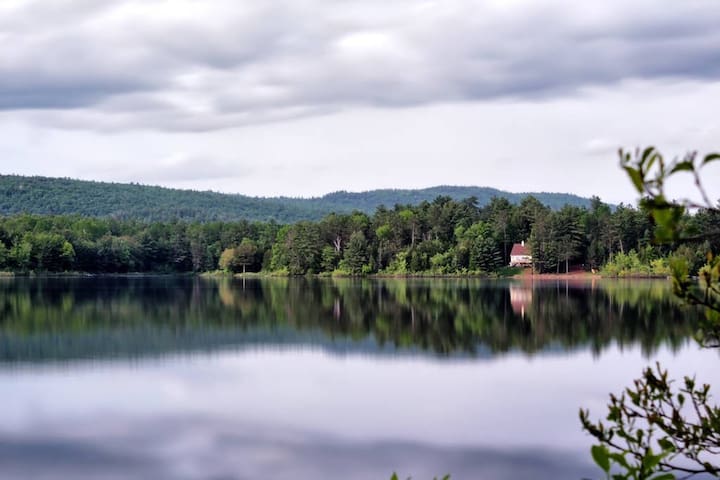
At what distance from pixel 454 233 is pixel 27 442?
85.9 m

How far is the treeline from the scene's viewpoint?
91312 mm

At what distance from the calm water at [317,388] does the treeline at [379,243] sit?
50.0m

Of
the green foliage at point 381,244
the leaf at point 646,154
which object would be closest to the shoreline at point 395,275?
the green foliage at point 381,244

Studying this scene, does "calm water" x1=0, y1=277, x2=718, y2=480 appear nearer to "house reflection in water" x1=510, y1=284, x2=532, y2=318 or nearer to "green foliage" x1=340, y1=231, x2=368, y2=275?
"house reflection in water" x1=510, y1=284, x2=532, y2=318

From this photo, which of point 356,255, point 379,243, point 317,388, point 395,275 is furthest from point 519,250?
point 317,388

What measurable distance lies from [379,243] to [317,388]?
7946cm

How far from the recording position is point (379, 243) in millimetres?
101125

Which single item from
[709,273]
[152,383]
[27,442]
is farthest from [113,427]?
[709,273]

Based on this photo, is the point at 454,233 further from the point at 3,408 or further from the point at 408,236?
the point at 3,408

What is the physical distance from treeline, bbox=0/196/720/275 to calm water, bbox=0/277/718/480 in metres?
50.0

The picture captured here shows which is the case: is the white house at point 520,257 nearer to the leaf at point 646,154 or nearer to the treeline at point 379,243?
the treeline at point 379,243

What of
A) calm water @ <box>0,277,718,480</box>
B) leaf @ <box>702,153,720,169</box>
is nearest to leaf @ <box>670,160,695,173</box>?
leaf @ <box>702,153,720,169</box>

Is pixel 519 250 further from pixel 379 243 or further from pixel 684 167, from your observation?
pixel 684 167

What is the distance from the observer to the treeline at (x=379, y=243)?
91312 millimetres
